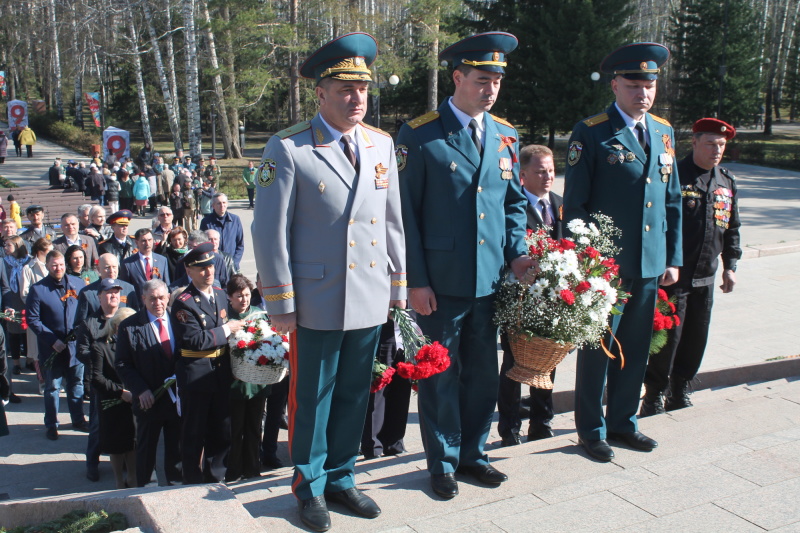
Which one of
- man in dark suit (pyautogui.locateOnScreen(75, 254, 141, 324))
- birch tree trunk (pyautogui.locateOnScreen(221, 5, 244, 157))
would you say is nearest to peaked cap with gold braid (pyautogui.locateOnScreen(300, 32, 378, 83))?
man in dark suit (pyautogui.locateOnScreen(75, 254, 141, 324))

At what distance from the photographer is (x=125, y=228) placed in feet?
31.4

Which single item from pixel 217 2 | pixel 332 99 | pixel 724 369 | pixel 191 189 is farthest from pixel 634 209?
pixel 217 2

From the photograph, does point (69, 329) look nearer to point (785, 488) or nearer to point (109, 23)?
point (785, 488)

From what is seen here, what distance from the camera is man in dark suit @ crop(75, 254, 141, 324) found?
7160mm

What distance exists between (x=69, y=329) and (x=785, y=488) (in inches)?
256

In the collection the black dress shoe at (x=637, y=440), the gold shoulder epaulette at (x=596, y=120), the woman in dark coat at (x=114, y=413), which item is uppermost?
the gold shoulder epaulette at (x=596, y=120)

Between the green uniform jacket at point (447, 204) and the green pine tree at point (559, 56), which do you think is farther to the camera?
the green pine tree at point (559, 56)

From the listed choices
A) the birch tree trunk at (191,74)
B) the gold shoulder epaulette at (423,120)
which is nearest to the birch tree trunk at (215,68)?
the birch tree trunk at (191,74)

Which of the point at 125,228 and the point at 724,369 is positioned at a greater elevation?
the point at 125,228

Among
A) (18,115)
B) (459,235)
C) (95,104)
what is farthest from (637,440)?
(18,115)

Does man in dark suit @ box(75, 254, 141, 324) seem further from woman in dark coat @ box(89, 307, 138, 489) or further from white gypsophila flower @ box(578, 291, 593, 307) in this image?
white gypsophila flower @ box(578, 291, 593, 307)

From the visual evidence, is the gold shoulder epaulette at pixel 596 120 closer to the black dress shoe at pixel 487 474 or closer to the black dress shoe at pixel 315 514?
the black dress shoe at pixel 487 474

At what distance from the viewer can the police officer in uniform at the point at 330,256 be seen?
11.2 ft

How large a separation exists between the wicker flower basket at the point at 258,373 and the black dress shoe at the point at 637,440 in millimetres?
2221
